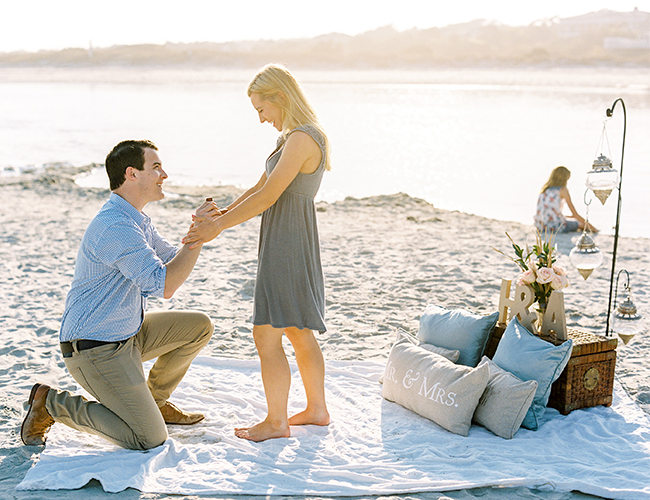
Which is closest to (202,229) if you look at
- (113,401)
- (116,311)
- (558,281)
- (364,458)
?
(116,311)

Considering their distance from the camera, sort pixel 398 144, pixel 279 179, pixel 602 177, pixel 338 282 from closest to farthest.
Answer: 1. pixel 279 179
2. pixel 602 177
3. pixel 338 282
4. pixel 398 144

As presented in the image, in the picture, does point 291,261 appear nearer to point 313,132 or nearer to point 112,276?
point 313,132

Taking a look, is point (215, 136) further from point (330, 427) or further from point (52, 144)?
point (330, 427)

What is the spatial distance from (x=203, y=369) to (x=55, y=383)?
81 centimetres

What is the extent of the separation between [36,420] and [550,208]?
6.30 meters

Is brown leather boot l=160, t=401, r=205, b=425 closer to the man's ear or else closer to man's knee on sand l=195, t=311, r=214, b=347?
man's knee on sand l=195, t=311, r=214, b=347

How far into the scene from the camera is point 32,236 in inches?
287

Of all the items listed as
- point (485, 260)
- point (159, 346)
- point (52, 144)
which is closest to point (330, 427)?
point (159, 346)

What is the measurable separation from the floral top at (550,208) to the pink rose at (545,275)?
4.71m

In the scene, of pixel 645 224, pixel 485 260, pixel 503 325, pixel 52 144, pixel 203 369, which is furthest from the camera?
pixel 52 144

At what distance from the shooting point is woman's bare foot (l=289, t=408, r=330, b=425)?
3264mm

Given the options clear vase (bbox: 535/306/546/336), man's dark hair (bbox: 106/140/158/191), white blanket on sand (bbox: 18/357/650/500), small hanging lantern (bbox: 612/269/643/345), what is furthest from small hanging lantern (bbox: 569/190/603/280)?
man's dark hair (bbox: 106/140/158/191)

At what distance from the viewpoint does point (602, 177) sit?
3633mm

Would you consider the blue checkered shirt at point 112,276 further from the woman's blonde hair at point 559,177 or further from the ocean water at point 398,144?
the woman's blonde hair at point 559,177
